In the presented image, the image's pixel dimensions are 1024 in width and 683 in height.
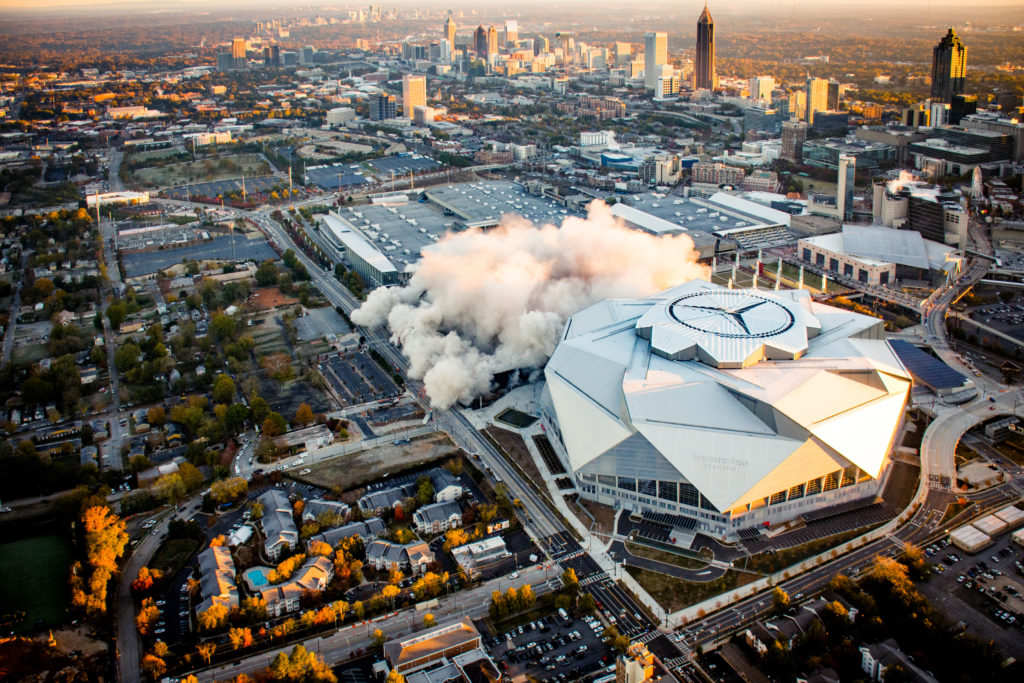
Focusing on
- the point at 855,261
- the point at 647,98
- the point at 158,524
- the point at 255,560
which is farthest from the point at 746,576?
the point at 647,98

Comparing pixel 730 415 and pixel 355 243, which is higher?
pixel 355 243

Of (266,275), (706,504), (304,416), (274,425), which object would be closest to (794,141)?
(266,275)

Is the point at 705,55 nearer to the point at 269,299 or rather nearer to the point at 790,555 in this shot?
the point at 269,299

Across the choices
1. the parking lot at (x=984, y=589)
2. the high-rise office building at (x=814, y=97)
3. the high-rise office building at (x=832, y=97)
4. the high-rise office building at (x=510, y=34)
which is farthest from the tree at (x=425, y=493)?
the high-rise office building at (x=510, y=34)

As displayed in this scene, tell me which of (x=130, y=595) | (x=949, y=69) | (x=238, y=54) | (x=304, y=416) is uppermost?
(x=238, y=54)

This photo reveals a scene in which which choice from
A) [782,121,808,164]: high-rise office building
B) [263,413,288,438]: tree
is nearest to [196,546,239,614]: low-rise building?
[263,413,288,438]: tree
